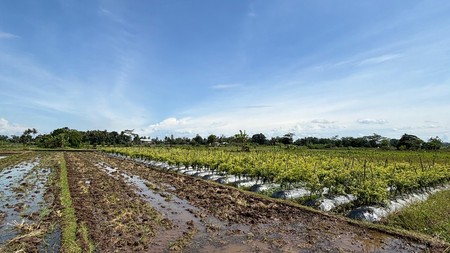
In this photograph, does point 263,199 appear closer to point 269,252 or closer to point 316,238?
point 316,238

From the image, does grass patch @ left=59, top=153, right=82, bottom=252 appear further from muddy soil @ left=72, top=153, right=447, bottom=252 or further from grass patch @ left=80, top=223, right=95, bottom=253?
muddy soil @ left=72, top=153, right=447, bottom=252

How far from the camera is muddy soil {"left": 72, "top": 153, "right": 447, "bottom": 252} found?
6238 mm

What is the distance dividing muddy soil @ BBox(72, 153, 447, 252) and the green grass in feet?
2.89

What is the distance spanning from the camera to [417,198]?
1059 cm

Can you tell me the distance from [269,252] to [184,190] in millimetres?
7612

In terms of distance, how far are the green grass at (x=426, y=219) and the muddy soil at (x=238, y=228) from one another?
88 cm

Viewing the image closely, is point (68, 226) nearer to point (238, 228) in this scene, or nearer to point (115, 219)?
point (115, 219)

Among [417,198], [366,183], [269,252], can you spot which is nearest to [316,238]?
[269,252]

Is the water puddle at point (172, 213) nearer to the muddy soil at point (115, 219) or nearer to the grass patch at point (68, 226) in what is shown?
the muddy soil at point (115, 219)

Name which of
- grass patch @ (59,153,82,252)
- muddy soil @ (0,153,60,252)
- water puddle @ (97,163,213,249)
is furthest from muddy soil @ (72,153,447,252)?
muddy soil @ (0,153,60,252)

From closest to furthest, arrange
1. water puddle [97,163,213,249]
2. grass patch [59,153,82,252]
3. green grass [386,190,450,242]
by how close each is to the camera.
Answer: grass patch [59,153,82,252] → water puddle [97,163,213,249] → green grass [386,190,450,242]

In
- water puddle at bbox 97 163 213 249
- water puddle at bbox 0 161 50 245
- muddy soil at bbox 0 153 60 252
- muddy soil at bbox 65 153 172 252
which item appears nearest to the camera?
muddy soil at bbox 0 153 60 252

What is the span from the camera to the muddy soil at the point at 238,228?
624 cm

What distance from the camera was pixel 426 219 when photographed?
25.7ft
